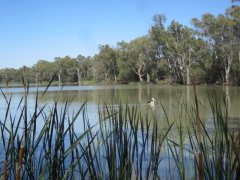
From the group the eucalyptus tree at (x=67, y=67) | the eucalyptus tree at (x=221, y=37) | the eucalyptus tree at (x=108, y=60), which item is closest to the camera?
the eucalyptus tree at (x=221, y=37)

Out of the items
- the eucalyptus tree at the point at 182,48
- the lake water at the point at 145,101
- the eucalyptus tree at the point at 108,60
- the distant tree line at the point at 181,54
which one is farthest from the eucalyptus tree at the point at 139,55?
the lake water at the point at 145,101

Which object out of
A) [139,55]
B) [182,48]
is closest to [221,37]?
[182,48]

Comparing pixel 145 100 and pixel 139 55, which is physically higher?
pixel 139 55

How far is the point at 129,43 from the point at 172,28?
1495 cm

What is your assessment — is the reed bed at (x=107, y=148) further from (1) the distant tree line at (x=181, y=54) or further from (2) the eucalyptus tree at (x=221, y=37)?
(2) the eucalyptus tree at (x=221, y=37)

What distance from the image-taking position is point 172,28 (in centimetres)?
5578

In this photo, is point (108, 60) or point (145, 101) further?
point (108, 60)

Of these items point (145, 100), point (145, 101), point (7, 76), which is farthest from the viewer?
point (145, 100)

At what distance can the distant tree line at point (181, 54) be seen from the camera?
46.4 m

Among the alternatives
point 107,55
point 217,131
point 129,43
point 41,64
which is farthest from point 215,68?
point 41,64

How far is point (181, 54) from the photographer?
179 feet

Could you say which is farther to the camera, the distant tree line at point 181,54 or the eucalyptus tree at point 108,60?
the eucalyptus tree at point 108,60

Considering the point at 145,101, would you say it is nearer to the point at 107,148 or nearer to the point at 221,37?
the point at 107,148

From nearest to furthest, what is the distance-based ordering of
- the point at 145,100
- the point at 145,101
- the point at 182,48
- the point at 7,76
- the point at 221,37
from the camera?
the point at 7,76, the point at 145,101, the point at 145,100, the point at 221,37, the point at 182,48
